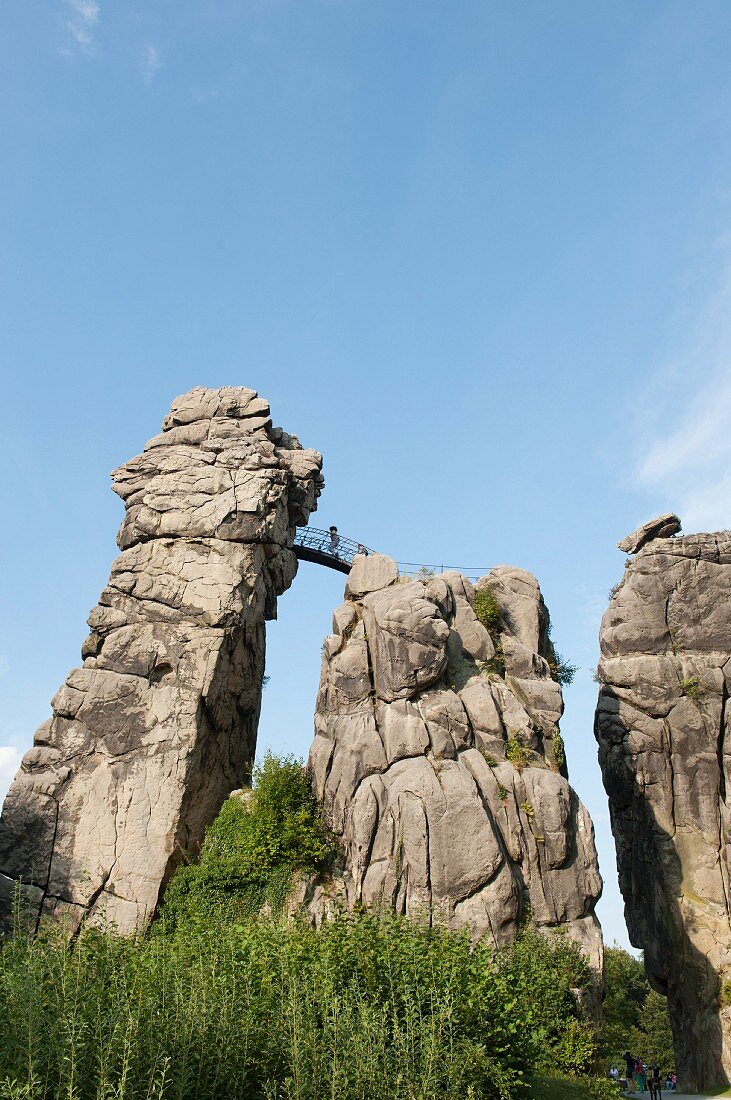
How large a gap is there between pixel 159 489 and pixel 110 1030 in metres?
23.8

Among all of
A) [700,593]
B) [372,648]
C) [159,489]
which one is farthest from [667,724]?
[159,489]

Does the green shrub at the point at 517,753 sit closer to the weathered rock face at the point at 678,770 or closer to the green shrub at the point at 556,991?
the green shrub at the point at 556,991

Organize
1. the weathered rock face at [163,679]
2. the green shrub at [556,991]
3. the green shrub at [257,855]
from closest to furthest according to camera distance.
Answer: the green shrub at [556,991]
the green shrub at [257,855]
the weathered rock face at [163,679]

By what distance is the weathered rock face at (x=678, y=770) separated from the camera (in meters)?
31.9

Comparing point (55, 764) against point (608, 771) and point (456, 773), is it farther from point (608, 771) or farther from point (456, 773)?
point (608, 771)

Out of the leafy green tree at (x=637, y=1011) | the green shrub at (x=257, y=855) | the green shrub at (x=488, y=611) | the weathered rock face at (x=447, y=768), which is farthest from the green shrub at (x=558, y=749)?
the leafy green tree at (x=637, y=1011)

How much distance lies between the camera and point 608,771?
35531 mm

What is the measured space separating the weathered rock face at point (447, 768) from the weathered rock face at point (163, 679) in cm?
339

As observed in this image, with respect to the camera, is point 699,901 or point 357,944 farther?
point 699,901

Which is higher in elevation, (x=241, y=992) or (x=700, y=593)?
(x=700, y=593)

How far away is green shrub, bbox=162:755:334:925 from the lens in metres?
26.6

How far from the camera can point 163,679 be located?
98.3ft

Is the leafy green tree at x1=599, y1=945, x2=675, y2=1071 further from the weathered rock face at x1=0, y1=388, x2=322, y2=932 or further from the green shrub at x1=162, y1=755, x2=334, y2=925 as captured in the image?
the weathered rock face at x1=0, y1=388, x2=322, y2=932

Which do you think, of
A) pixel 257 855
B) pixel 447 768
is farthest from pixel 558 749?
pixel 257 855
